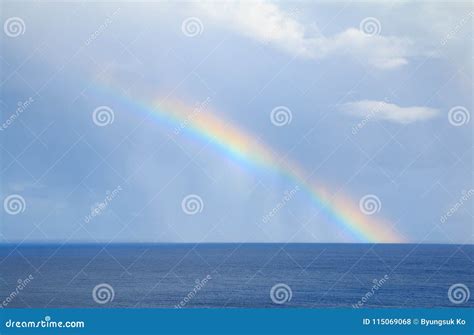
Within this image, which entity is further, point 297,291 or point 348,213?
point 348,213

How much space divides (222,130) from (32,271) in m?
45.8

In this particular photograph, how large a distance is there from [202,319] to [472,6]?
55.2 ft

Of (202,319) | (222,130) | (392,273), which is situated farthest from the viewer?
(392,273)

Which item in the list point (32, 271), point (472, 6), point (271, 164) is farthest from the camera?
point (32, 271)

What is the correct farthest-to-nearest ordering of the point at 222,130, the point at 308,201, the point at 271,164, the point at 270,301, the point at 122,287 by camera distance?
the point at 308,201 < the point at 122,287 < the point at 271,164 < the point at 270,301 < the point at 222,130

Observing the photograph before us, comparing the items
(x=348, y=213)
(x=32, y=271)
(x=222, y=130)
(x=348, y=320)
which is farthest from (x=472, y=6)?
(x=32, y=271)

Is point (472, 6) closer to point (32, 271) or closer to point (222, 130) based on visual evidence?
point (222, 130)

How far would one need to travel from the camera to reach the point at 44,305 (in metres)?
51.9

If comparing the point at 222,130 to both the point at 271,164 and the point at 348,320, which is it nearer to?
the point at 271,164

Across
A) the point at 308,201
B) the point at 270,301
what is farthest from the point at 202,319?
the point at 308,201

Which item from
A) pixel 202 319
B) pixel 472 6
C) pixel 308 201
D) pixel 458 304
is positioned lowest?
pixel 202 319

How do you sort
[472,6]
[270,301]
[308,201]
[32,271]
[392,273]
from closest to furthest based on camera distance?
[472,6]
[270,301]
[308,201]
[392,273]
[32,271]

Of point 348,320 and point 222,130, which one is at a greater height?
point 222,130

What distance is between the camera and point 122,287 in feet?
199
